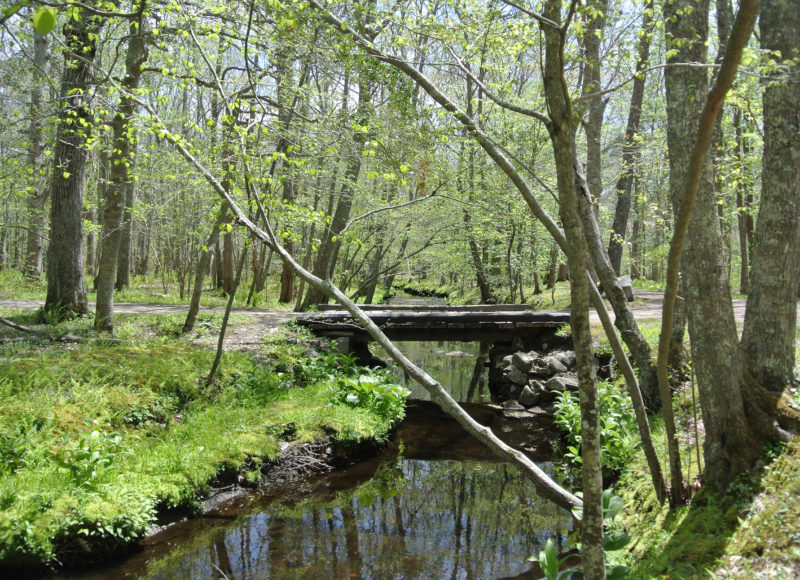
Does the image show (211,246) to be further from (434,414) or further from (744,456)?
(744,456)

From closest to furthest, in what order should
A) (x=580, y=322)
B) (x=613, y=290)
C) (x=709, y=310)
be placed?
(x=580, y=322)
(x=709, y=310)
(x=613, y=290)

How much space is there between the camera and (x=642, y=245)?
30125 mm

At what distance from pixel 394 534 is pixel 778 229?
4376mm

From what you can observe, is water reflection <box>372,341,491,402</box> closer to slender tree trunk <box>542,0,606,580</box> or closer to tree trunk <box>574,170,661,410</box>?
tree trunk <box>574,170,661,410</box>

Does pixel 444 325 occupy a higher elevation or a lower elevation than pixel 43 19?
lower

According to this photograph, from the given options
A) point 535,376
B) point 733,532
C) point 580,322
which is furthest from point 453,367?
point 580,322

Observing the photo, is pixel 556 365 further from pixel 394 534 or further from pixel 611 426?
pixel 394 534

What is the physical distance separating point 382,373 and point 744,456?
6264 mm

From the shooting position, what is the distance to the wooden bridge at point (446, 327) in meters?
11.2

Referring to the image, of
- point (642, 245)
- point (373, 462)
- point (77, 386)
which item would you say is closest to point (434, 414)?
point (373, 462)

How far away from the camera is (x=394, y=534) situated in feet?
17.8

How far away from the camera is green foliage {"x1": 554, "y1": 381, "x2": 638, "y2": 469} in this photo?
6.12m

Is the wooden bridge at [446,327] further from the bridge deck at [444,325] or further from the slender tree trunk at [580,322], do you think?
the slender tree trunk at [580,322]

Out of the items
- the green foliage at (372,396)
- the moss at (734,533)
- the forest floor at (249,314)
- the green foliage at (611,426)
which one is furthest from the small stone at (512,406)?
the moss at (734,533)
